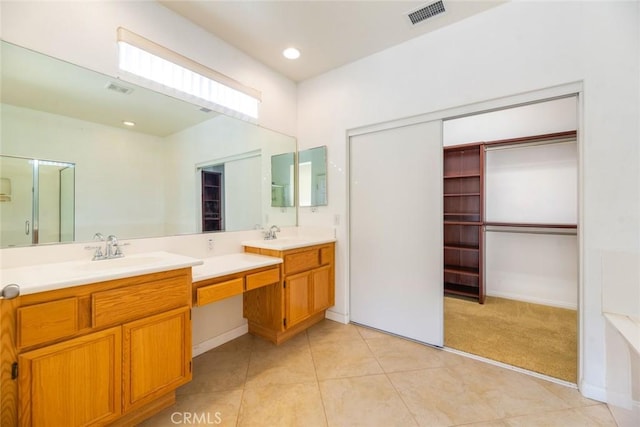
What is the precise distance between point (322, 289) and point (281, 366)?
2.78 ft

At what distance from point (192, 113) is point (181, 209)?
0.83 meters

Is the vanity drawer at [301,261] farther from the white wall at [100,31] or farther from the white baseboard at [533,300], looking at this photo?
the white baseboard at [533,300]

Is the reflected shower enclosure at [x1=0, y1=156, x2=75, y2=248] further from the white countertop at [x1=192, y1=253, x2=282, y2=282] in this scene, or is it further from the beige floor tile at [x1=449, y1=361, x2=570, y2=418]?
the beige floor tile at [x1=449, y1=361, x2=570, y2=418]

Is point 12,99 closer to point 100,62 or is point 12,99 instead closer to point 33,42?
point 33,42

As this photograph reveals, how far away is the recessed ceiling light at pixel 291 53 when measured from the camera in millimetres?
2545

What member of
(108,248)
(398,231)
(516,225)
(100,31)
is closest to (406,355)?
(398,231)

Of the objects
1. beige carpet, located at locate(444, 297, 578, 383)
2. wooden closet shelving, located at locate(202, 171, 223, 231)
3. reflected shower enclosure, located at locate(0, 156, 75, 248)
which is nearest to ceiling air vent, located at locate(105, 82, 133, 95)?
reflected shower enclosure, located at locate(0, 156, 75, 248)

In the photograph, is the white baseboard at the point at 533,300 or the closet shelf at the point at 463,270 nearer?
the white baseboard at the point at 533,300

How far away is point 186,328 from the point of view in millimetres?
1602

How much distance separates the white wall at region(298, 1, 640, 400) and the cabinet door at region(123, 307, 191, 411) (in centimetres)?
246

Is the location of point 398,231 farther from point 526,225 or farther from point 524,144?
point 524,144

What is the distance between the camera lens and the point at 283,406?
1.65 m

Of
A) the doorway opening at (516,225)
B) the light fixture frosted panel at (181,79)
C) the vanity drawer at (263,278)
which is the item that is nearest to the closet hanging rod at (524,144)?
the doorway opening at (516,225)

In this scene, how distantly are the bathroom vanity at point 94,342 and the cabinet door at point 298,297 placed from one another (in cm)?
91
